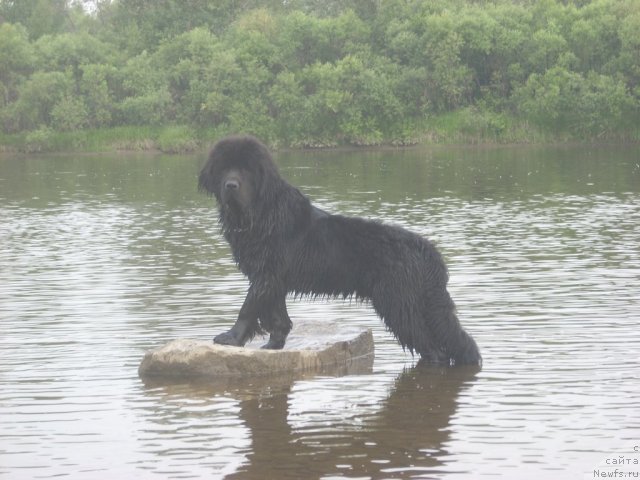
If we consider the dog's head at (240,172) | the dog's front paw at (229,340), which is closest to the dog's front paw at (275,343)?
the dog's front paw at (229,340)

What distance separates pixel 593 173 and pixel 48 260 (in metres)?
21.0

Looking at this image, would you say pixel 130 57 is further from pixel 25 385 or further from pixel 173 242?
pixel 25 385

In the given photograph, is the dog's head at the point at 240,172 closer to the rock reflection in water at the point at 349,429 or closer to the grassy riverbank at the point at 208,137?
the rock reflection in water at the point at 349,429

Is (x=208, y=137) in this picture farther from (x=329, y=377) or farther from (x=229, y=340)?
(x=329, y=377)

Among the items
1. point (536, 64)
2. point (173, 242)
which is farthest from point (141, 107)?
point (173, 242)

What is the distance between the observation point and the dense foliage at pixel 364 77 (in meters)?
62.1

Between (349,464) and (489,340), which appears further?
(489,340)

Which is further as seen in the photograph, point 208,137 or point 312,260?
point 208,137

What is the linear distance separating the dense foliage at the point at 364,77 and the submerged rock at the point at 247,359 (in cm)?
5010

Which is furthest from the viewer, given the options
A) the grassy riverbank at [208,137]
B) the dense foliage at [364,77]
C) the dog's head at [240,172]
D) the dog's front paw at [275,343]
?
the dense foliage at [364,77]

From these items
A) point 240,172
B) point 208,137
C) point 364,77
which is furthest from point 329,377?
point 364,77

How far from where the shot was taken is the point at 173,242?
22031 millimetres

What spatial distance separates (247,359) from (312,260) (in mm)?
1055

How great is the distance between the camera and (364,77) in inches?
2591
